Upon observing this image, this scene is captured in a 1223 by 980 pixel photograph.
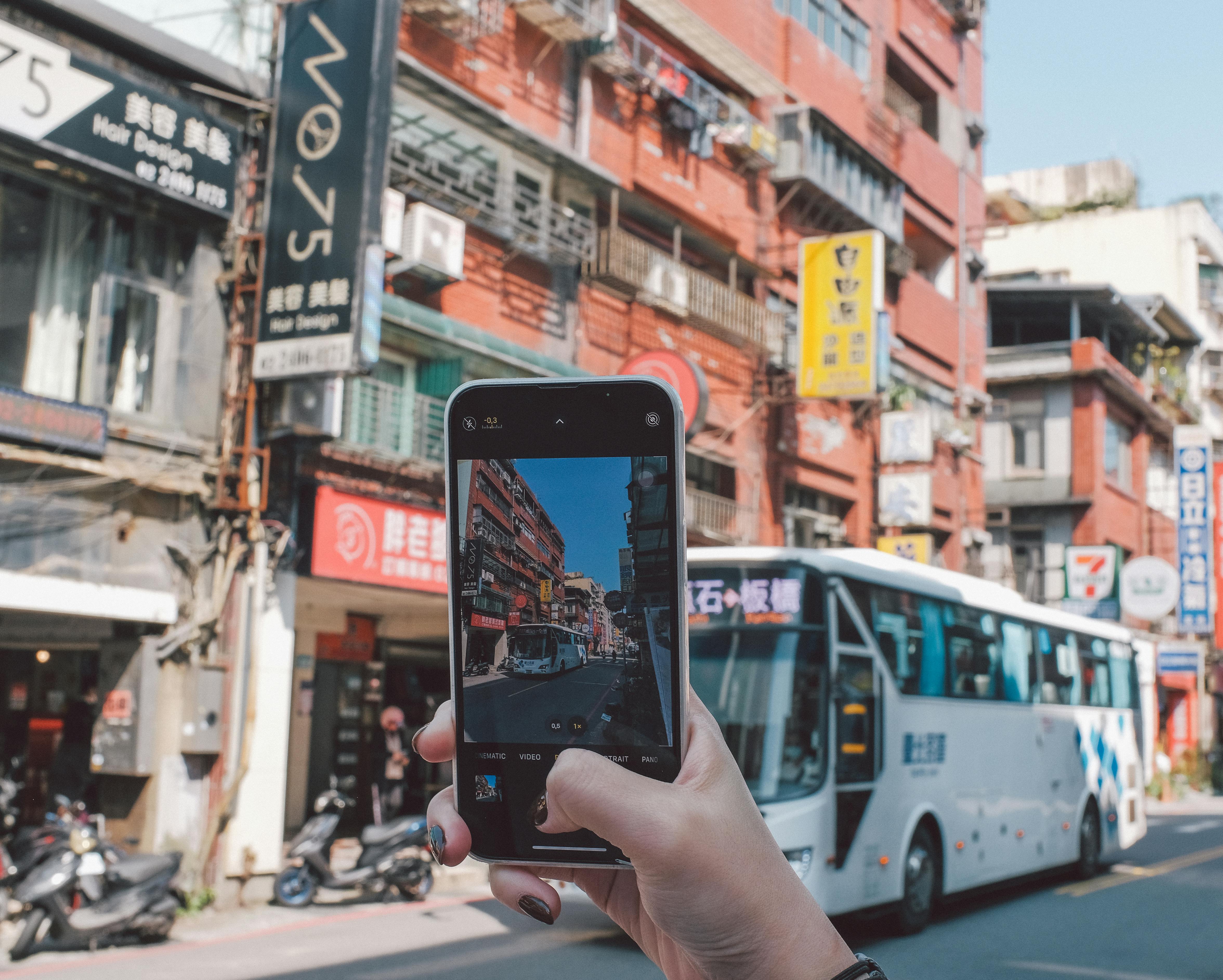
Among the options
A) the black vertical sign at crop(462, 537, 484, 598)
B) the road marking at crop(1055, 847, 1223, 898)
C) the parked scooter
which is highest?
the black vertical sign at crop(462, 537, 484, 598)

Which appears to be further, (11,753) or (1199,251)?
(1199,251)

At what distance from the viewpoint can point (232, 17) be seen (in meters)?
13.0

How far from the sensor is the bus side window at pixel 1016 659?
Answer: 43.9ft

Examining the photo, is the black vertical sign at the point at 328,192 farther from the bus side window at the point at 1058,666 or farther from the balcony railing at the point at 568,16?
the bus side window at the point at 1058,666

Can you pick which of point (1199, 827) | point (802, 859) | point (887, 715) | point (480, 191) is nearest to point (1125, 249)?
point (1199, 827)

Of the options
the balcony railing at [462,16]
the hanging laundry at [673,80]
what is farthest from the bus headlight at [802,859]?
the hanging laundry at [673,80]

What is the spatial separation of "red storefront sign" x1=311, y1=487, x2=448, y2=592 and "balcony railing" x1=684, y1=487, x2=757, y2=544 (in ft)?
17.2

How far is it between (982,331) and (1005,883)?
19.5 meters

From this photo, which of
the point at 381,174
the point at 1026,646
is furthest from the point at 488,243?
the point at 1026,646

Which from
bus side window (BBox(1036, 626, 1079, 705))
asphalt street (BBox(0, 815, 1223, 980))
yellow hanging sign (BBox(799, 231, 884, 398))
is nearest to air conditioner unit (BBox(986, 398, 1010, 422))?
yellow hanging sign (BBox(799, 231, 884, 398))

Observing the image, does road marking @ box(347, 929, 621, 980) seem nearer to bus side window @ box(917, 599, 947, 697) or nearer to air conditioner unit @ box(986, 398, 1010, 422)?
bus side window @ box(917, 599, 947, 697)

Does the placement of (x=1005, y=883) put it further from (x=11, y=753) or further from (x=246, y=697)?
(x=11, y=753)

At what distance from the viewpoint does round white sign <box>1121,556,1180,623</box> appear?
31.4 m

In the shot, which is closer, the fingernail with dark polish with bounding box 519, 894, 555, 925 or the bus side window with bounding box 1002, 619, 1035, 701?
the fingernail with dark polish with bounding box 519, 894, 555, 925
